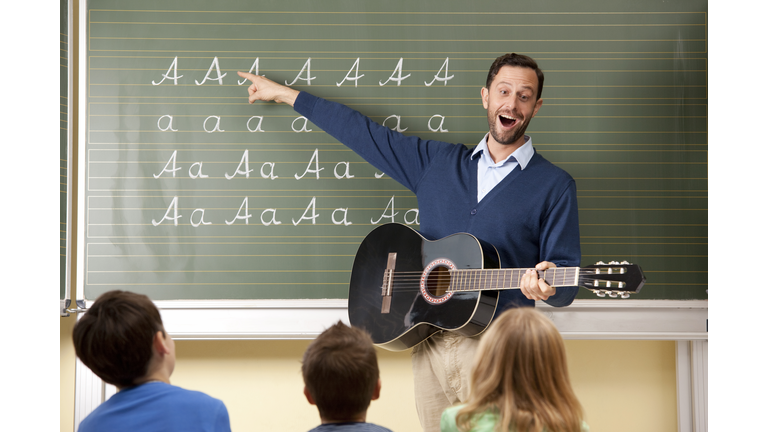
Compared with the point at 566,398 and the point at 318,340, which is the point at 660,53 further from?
the point at 318,340

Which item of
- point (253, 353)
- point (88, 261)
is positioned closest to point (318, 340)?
point (253, 353)

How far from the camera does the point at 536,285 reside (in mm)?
1545

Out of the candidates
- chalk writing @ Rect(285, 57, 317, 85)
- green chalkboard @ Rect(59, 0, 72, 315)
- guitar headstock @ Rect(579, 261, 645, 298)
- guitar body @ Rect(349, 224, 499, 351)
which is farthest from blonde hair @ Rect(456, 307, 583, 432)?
green chalkboard @ Rect(59, 0, 72, 315)

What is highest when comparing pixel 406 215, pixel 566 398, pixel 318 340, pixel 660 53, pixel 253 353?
pixel 660 53

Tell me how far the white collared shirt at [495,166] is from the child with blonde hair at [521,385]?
26.7 inches

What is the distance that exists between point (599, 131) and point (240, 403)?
72.6 inches

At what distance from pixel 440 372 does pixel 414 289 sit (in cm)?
28

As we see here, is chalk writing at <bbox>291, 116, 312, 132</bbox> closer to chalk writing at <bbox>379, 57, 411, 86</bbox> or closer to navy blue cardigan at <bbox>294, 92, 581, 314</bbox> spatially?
chalk writing at <bbox>379, 57, 411, 86</bbox>

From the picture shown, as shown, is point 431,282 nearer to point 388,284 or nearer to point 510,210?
point 388,284

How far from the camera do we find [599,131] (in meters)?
2.11

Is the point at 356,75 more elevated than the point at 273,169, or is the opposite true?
the point at 356,75

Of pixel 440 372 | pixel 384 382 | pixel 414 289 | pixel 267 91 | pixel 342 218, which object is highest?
pixel 267 91

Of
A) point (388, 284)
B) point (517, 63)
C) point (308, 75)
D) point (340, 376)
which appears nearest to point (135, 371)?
point (340, 376)

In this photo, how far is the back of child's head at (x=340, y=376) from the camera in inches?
45.6
